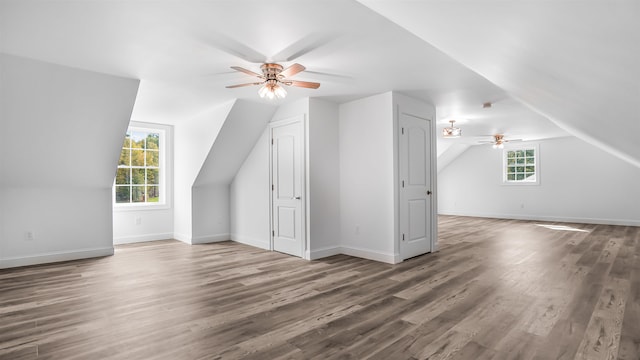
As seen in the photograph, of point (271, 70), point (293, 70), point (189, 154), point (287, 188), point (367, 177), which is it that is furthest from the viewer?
point (189, 154)

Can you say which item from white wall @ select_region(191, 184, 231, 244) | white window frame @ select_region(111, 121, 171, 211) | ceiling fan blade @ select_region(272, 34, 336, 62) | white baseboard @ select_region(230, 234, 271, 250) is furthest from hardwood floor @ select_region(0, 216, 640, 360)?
ceiling fan blade @ select_region(272, 34, 336, 62)

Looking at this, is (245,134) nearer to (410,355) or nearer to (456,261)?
(456,261)

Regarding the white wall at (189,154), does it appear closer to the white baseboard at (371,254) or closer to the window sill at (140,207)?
the window sill at (140,207)

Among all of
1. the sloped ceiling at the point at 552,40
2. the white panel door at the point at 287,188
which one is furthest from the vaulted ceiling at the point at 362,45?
the white panel door at the point at 287,188

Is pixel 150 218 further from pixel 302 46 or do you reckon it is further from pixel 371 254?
pixel 302 46

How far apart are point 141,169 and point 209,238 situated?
2024 mm

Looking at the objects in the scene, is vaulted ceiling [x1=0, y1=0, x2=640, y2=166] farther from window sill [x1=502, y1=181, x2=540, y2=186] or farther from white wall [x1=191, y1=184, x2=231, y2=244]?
window sill [x1=502, y1=181, x2=540, y2=186]

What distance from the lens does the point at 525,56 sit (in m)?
1.88

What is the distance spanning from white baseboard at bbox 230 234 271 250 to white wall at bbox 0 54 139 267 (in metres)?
2.12

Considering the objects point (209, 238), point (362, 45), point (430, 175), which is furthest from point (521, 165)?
point (209, 238)

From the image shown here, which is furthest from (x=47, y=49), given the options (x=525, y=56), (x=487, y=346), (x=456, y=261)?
(x=456, y=261)

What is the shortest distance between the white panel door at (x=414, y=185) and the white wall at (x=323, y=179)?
3.41 ft

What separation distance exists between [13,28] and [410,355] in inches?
153

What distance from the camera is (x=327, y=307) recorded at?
291 cm
